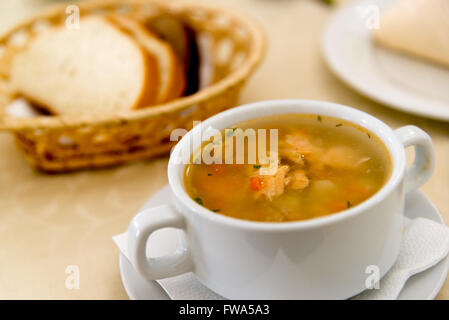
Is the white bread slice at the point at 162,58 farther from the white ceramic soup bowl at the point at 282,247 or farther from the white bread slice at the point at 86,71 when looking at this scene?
the white ceramic soup bowl at the point at 282,247

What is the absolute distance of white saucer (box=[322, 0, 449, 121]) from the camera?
140 cm

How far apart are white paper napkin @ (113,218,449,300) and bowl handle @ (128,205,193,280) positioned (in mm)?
38

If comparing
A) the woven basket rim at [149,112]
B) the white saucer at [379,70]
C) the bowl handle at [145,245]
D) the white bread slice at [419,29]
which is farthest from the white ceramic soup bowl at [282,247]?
the white bread slice at [419,29]

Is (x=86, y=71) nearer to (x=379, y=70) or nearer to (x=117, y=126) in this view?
(x=117, y=126)

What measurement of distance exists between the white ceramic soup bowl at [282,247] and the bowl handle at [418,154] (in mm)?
18

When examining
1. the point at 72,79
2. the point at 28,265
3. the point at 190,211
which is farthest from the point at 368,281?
the point at 72,79

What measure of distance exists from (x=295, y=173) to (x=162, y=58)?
85 cm

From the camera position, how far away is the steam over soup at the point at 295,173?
83 centimetres

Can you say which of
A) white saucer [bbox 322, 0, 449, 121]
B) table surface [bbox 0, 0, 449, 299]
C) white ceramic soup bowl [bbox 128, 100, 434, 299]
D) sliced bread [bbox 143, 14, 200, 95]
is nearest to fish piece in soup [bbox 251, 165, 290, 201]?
white ceramic soup bowl [bbox 128, 100, 434, 299]

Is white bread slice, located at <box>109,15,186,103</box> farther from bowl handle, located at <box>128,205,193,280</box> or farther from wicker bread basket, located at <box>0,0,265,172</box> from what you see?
bowl handle, located at <box>128,205,193,280</box>

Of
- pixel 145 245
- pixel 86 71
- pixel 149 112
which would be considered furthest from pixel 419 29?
pixel 145 245

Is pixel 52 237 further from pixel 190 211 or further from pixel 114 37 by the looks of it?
pixel 114 37

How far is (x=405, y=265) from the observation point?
88 cm
